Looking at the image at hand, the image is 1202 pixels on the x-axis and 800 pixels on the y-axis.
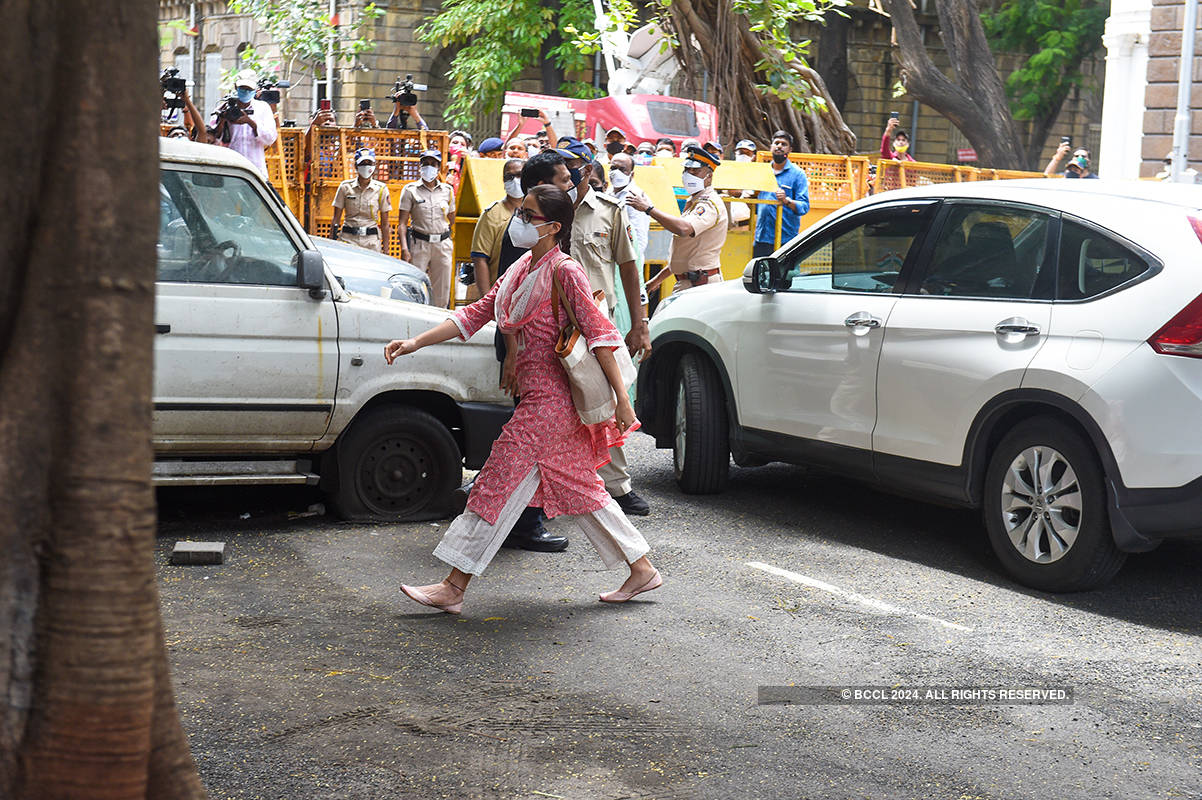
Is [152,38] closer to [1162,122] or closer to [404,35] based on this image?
[1162,122]

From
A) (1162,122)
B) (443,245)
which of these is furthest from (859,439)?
(1162,122)

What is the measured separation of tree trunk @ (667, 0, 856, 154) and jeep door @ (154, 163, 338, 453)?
71.5 feet

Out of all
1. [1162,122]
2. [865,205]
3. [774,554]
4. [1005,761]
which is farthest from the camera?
[1162,122]

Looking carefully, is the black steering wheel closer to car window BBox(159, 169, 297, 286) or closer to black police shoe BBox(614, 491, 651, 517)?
car window BBox(159, 169, 297, 286)

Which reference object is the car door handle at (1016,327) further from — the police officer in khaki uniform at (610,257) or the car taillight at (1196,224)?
the police officer in khaki uniform at (610,257)

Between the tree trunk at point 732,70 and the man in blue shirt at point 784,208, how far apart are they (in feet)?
37.9

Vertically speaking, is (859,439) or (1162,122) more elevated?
(1162,122)

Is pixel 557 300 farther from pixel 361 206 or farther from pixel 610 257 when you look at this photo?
pixel 361 206

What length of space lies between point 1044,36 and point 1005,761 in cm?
3737

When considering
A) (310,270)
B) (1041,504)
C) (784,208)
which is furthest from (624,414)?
(784,208)

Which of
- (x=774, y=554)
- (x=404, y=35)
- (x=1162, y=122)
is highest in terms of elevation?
(x=404, y=35)

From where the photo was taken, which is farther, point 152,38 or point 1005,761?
point 1005,761

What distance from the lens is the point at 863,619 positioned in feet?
20.1

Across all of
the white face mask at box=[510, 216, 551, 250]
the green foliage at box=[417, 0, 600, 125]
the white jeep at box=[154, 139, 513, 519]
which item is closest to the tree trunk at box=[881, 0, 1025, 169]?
the green foliage at box=[417, 0, 600, 125]
